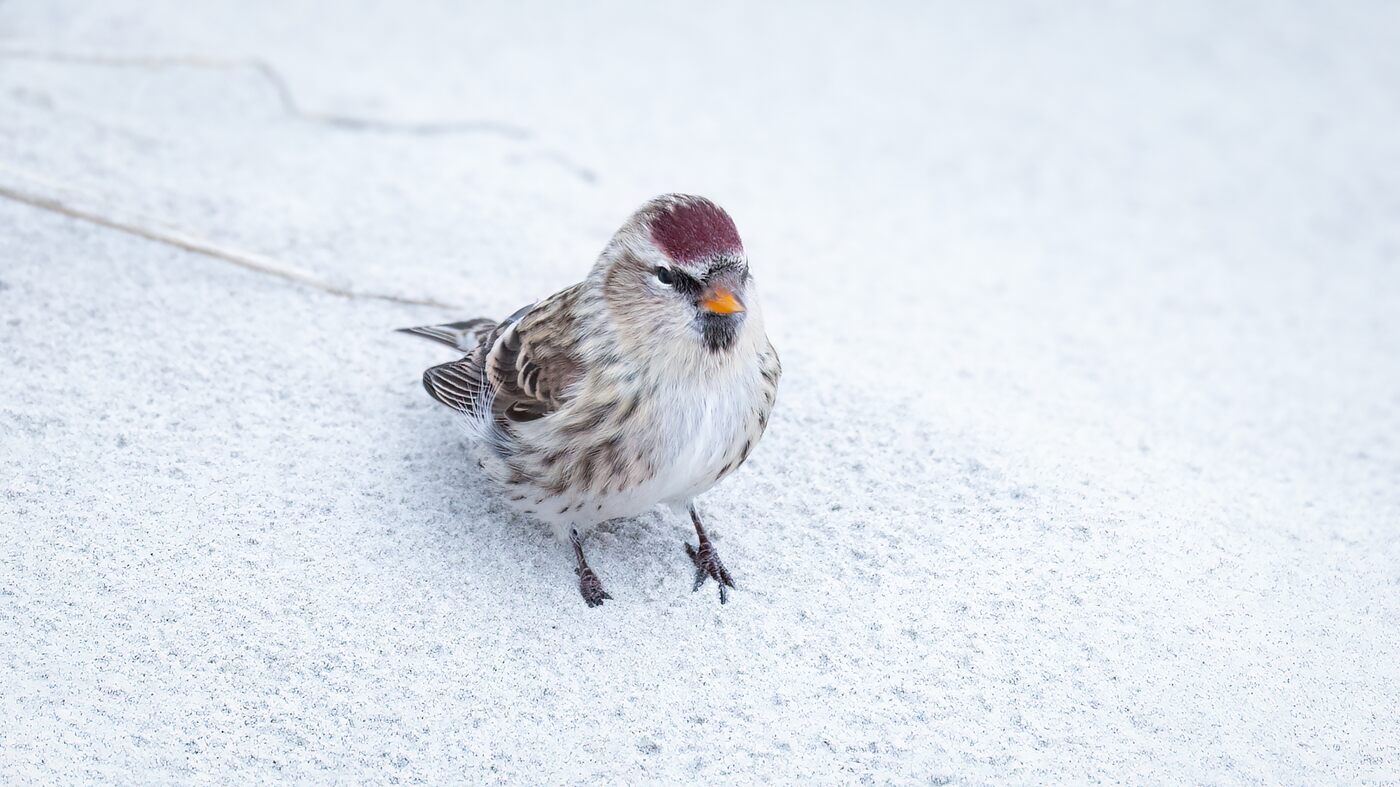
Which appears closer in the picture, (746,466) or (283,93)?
(746,466)

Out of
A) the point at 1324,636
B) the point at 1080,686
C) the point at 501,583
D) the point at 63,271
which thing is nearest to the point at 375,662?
the point at 501,583

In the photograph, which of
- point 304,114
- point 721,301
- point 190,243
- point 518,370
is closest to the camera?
point 721,301

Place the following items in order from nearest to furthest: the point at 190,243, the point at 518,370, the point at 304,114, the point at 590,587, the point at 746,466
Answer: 1. the point at 590,587
2. the point at 518,370
3. the point at 746,466
4. the point at 190,243
5. the point at 304,114

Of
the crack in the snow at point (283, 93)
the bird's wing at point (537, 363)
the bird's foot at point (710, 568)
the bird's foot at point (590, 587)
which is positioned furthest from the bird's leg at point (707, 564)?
the crack in the snow at point (283, 93)

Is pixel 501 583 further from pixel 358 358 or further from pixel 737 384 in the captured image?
pixel 358 358

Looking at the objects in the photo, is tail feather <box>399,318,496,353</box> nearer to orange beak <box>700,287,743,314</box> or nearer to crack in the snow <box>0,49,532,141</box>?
orange beak <box>700,287,743,314</box>

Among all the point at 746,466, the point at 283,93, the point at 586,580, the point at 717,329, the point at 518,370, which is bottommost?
the point at 283,93

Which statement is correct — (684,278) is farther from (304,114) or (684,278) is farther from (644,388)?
(304,114)

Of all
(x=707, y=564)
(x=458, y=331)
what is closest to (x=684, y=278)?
(x=707, y=564)
